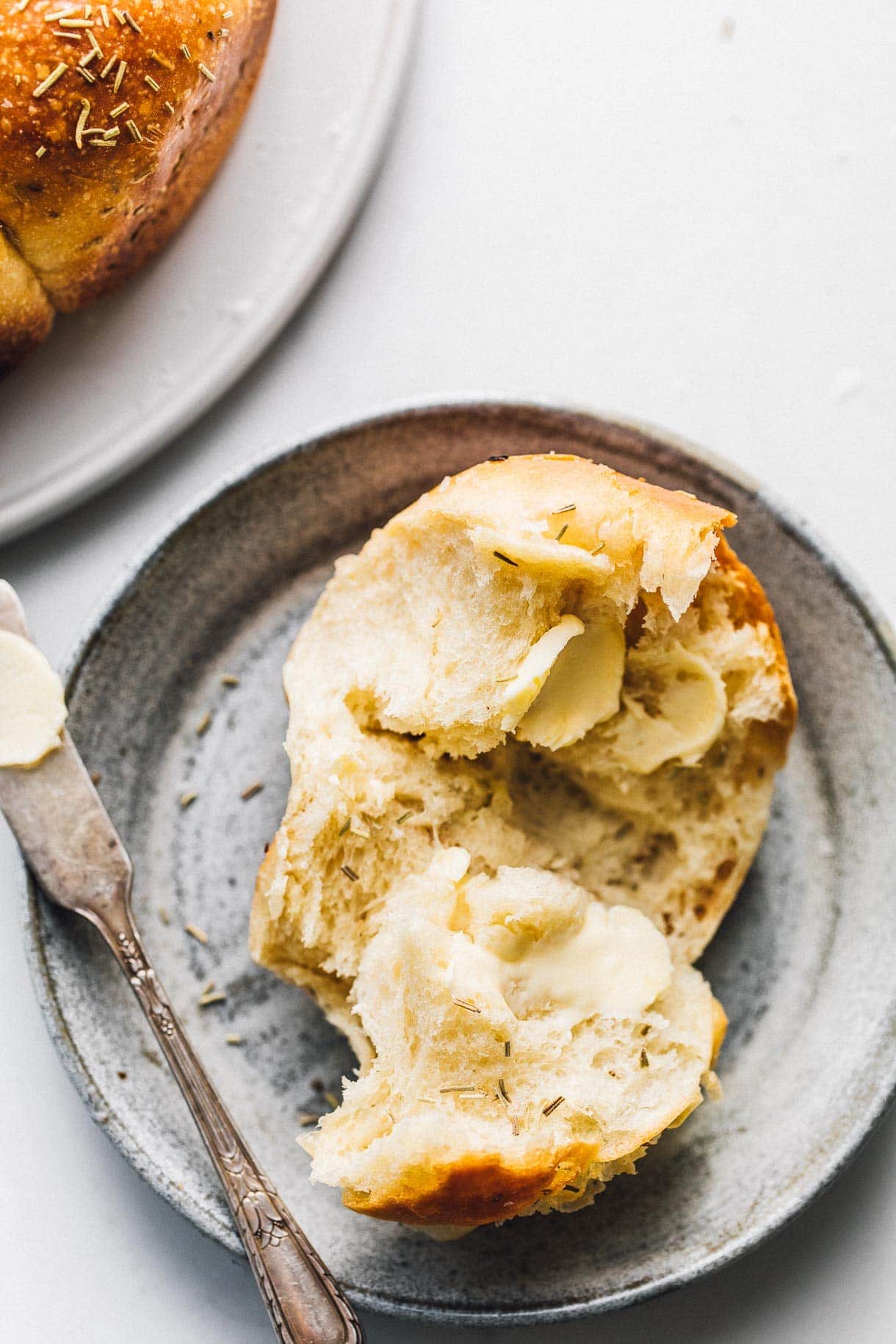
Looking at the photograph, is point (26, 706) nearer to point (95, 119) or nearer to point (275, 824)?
point (275, 824)

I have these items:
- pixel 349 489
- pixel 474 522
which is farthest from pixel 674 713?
pixel 349 489

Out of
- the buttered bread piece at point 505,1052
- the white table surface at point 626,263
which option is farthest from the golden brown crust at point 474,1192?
the white table surface at point 626,263

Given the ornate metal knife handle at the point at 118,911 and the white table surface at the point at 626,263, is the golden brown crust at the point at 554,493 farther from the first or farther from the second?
the ornate metal knife handle at the point at 118,911

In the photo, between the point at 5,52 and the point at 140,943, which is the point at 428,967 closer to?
the point at 140,943

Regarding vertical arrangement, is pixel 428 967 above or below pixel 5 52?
below

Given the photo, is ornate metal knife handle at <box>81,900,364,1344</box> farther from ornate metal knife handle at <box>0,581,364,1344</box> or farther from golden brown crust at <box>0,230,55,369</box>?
golden brown crust at <box>0,230,55,369</box>

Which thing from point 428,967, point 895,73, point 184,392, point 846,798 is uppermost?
point 895,73

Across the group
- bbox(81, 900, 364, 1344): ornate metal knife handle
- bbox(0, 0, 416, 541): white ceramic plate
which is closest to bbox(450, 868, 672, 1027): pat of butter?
bbox(81, 900, 364, 1344): ornate metal knife handle

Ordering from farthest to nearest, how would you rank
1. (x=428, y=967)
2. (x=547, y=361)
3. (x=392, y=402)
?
(x=547, y=361), (x=392, y=402), (x=428, y=967)
